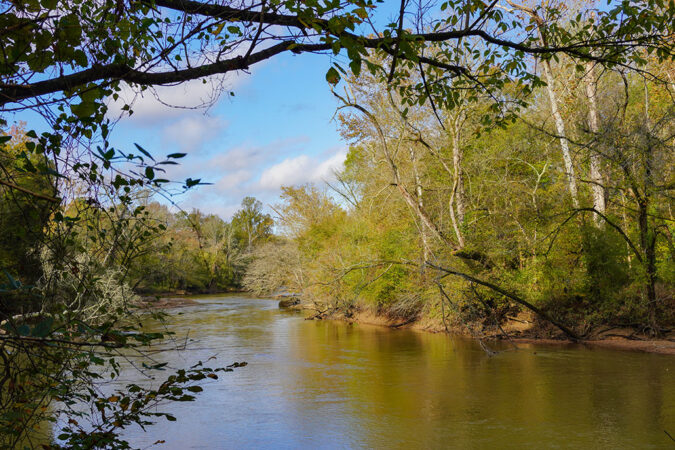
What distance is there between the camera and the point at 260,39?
2.89 metres

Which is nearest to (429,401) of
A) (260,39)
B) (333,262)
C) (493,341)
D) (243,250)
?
(493,341)

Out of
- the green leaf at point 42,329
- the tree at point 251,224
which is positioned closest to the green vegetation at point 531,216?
the green leaf at point 42,329

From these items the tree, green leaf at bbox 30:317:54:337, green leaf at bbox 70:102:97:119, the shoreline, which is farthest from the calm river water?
the tree

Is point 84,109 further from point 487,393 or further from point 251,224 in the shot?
point 251,224

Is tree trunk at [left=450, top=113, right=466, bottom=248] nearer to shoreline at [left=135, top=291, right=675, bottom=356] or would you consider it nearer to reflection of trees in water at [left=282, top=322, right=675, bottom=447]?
shoreline at [left=135, top=291, right=675, bottom=356]

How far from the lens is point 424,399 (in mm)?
9453

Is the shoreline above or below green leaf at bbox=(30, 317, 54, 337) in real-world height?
below

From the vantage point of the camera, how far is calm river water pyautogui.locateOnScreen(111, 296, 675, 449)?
24.3 feet

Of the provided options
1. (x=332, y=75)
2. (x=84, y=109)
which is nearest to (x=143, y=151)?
(x=84, y=109)

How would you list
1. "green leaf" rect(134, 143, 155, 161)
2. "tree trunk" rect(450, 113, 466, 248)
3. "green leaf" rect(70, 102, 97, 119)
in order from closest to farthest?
"green leaf" rect(134, 143, 155, 161)
"green leaf" rect(70, 102, 97, 119)
"tree trunk" rect(450, 113, 466, 248)

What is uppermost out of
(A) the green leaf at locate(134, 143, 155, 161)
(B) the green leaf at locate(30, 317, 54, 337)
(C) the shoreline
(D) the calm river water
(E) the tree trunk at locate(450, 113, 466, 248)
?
(E) the tree trunk at locate(450, 113, 466, 248)

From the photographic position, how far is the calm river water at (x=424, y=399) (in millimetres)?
7414

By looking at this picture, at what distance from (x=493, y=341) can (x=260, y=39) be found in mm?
14016

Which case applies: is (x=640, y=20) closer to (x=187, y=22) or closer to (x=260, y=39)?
(x=260, y=39)
